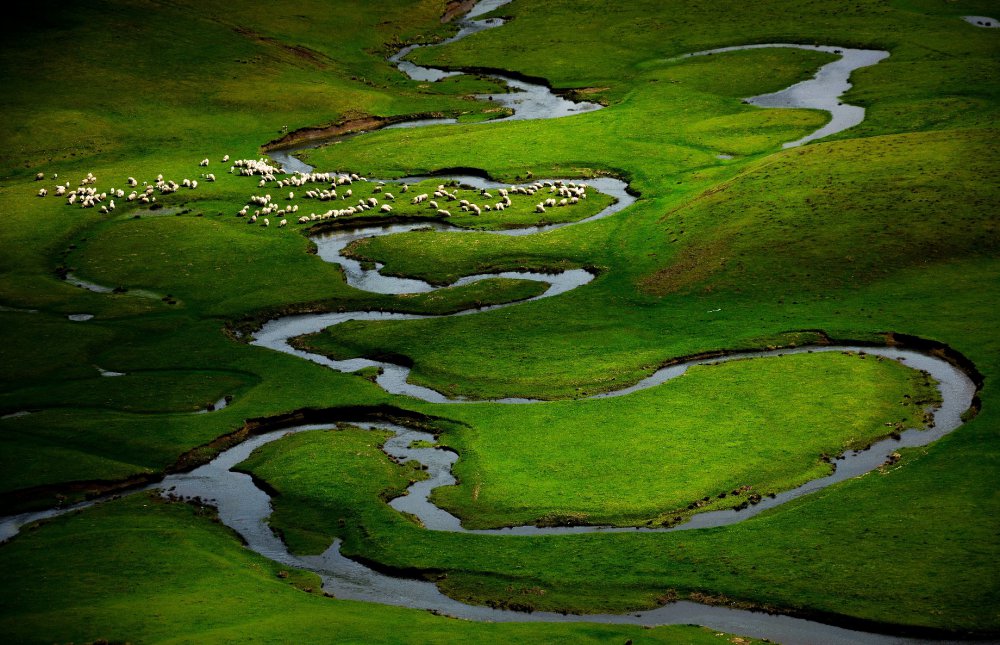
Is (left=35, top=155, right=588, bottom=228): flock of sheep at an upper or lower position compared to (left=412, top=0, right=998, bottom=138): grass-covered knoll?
lower

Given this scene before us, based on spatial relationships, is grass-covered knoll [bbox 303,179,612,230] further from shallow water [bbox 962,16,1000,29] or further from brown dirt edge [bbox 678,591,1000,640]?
shallow water [bbox 962,16,1000,29]

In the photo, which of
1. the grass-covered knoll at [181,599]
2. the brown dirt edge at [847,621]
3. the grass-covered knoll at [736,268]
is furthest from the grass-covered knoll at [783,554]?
the grass-covered knoll at [736,268]

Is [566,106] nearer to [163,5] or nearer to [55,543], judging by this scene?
[163,5]

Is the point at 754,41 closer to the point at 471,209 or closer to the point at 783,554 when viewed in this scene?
the point at 471,209

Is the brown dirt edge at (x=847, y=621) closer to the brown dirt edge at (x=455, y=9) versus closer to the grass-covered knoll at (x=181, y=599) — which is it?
the grass-covered knoll at (x=181, y=599)

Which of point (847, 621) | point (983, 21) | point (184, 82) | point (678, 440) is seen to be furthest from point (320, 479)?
point (983, 21)

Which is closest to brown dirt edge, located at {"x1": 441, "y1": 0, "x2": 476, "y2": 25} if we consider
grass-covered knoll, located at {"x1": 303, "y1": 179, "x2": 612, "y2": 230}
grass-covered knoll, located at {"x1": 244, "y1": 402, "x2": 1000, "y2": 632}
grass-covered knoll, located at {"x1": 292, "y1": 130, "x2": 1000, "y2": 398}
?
grass-covered knoll, located at {"x1": 303, "y1": 179, "x2": 612, "y2": 230}

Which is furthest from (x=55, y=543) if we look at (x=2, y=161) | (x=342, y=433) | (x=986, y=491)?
(x=2, y=161)

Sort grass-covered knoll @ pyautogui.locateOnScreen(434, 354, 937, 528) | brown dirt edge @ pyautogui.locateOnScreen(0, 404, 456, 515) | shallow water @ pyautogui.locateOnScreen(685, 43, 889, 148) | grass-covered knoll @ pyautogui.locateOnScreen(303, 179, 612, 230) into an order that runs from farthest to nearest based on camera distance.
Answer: shallow water @ pyautogui.locateOnScreen(685, 43, 889, 148)
grass-covered knoll @ pyautogui.locateOnScreen(303, 179, 612, 230)
brown dirt edge @ pyautogui.locateOnScreen(0, 404, 456, 515)
grass-covered knoll @ pyautogui.locateOnScreen(434, 354, 937, 528)

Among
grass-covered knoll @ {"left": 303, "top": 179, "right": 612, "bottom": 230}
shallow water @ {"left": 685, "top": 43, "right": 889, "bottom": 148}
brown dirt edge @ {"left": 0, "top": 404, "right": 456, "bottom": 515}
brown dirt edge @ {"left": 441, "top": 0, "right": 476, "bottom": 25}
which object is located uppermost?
brown dirt edge @ {"left": 441, "top": 0, "right": 476, "bottom": 25}
